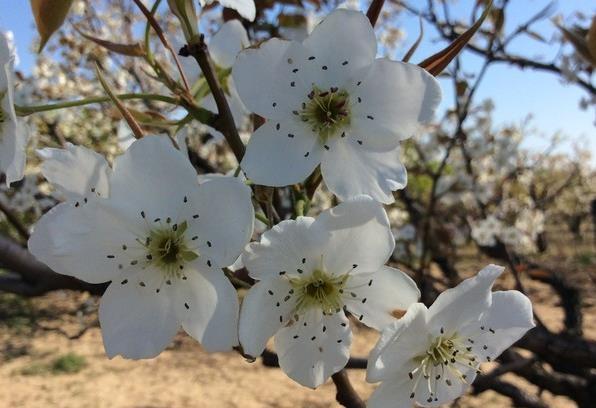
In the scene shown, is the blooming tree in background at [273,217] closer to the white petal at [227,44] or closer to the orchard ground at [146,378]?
the white petal at [227,44]

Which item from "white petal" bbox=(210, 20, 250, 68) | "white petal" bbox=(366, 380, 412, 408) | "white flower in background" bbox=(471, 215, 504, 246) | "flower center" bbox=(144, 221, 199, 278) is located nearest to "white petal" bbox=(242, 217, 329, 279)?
"flower center" bbox=(144, 221, 199, 278)

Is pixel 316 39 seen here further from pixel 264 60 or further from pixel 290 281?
pixel 290 281

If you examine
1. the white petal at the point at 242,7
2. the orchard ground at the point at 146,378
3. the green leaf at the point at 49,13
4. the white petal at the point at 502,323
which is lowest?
the orchard ground at the point at 146,378

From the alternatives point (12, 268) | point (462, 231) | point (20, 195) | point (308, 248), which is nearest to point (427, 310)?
point (308, 248)

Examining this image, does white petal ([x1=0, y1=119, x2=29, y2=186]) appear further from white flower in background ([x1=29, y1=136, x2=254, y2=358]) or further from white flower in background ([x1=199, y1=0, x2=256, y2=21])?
white flower in background ([x1=199, y1=0, x2=256, y2=21])

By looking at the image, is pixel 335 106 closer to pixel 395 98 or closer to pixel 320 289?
pixel 395 98

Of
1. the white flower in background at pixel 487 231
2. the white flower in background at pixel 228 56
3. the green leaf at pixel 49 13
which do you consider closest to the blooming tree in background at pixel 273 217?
the green leaf at pixel 49 13

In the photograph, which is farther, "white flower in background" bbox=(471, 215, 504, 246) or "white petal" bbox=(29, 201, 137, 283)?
"white flower in background" bbox=(471, 215, 504, 246)

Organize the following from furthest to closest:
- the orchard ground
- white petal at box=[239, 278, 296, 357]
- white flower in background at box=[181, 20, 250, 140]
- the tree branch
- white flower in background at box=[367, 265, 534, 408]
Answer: the orchard ground → the tree branch → white flower in background at box=[181, 20, 250, 140] → white flower in background at box=[367, 265, 534, 408] → white petal at box=[239, 278, 296, 357]
